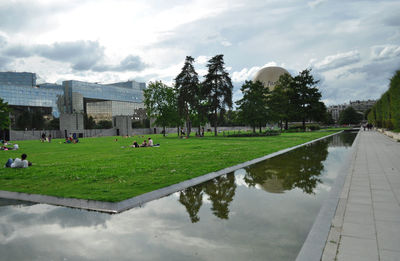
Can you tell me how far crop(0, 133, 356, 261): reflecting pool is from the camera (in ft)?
14.0

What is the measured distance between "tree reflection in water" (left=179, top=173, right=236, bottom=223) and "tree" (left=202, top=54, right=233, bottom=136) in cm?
3681

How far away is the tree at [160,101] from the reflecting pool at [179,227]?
151 feet

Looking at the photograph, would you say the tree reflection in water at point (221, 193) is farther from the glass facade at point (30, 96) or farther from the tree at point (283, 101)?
the glass facade at point (30, 96)

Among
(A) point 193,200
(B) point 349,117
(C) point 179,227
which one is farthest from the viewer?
(B) point 349,117

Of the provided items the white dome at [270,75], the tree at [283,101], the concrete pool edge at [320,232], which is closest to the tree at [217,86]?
the tree at [283,101]

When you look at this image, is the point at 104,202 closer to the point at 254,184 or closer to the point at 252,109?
the point at 254,184

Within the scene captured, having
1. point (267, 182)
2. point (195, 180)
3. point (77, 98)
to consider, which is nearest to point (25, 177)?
point (195, 180)

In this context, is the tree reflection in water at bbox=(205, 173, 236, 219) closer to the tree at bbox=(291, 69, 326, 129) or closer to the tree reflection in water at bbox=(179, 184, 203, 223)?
the tree reflection in water at bbox=(179, 184, 203, 223)

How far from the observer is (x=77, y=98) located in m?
120

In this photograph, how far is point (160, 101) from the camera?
5466 centimetres

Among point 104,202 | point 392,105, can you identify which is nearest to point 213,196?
point 104,202

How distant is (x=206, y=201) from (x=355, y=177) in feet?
20.1

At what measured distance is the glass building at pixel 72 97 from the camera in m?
98.9

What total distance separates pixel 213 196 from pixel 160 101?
4852 cm
